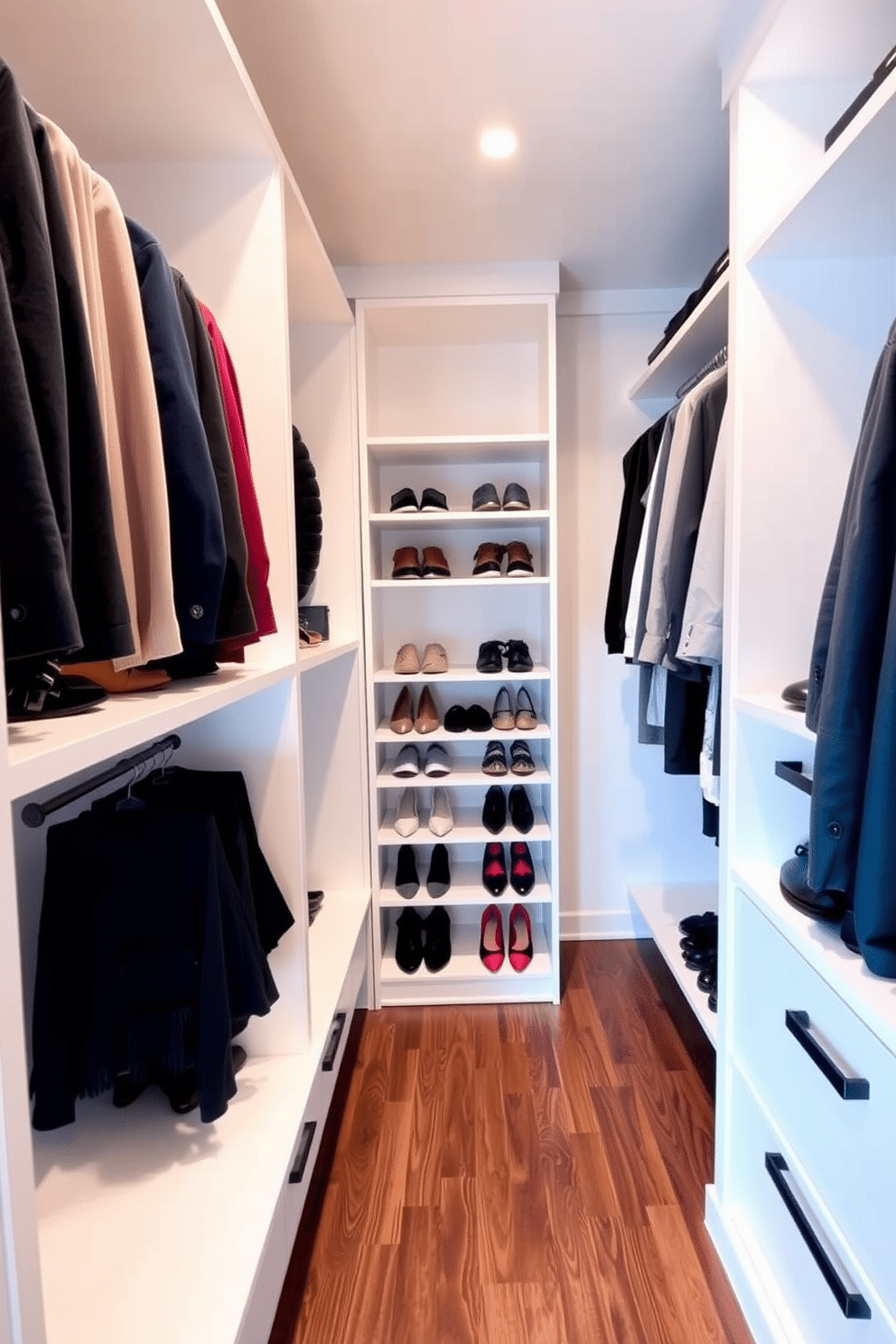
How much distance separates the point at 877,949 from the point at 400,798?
1609mm

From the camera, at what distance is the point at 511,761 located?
2.00 meters

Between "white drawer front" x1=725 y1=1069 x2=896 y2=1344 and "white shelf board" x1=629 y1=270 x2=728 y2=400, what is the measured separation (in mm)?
1521

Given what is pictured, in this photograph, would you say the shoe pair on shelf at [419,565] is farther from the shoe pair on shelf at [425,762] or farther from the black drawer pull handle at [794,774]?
the black drawer pull handle at [794,774]

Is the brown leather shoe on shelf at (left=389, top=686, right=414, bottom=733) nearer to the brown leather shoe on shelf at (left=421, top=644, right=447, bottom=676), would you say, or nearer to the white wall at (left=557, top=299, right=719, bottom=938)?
the brown leather shoe on shelf at (left=421, top=644, right=447, bottom=676)

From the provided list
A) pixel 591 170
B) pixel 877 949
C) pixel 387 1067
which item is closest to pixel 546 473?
pixel 591 170

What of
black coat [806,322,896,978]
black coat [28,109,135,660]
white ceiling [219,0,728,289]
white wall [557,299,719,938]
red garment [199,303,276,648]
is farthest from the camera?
white wall [557,299,719,938]

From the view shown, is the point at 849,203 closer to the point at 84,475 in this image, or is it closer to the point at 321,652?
the point at 84,475

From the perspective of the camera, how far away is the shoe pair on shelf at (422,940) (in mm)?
1957

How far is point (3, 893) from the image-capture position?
0.43 m

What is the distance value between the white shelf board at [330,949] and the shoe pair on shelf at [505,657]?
0.79 m

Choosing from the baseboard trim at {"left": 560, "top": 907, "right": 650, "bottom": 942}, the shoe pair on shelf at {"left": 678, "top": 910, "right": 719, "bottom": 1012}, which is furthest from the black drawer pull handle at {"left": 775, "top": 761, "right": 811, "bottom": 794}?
the baseboard trim at {"left": 560, "top": 907, "right": 650, "bottom": 942}

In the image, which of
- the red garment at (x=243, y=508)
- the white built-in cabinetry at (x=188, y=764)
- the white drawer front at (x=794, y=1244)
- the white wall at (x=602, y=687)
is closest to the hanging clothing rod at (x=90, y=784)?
the white built-in cabinetry at (x=188, y=764)

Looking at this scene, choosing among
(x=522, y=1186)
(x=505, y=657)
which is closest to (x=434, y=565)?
(x=505, y=657)

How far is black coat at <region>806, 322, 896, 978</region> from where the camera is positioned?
70 centimetres
